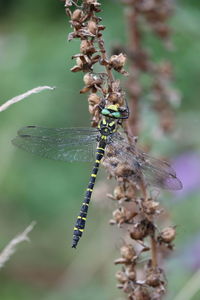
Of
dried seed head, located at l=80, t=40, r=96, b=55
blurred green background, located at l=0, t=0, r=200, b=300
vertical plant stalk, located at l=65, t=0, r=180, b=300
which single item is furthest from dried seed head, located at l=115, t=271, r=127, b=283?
blurred green background, located at l=0, t=0, r=200, b=300

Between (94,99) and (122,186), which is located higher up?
(94,99)

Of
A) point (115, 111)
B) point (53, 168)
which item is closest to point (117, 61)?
point (115, 111)

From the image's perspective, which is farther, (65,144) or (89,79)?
(65,144)

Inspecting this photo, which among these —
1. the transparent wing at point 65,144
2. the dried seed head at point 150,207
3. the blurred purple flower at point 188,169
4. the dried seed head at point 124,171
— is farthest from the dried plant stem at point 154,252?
the blurred purple flower at point 188,169

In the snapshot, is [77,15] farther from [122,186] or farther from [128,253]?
[128,253]

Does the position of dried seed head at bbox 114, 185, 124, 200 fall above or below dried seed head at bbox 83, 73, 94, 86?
below

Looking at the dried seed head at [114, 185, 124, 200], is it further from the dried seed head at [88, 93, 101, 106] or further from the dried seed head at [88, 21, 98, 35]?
the dried seed head at [88, 21, 98, 35]

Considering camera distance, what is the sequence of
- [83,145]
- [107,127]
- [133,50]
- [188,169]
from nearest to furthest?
[107,127] < [83,145] < [133,50] < [188,169]

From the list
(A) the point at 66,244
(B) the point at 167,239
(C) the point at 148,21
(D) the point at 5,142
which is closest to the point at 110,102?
(B) the point at 167,239

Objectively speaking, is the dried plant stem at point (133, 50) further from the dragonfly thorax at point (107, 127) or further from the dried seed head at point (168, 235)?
the dried seed head at point (168, 235)
